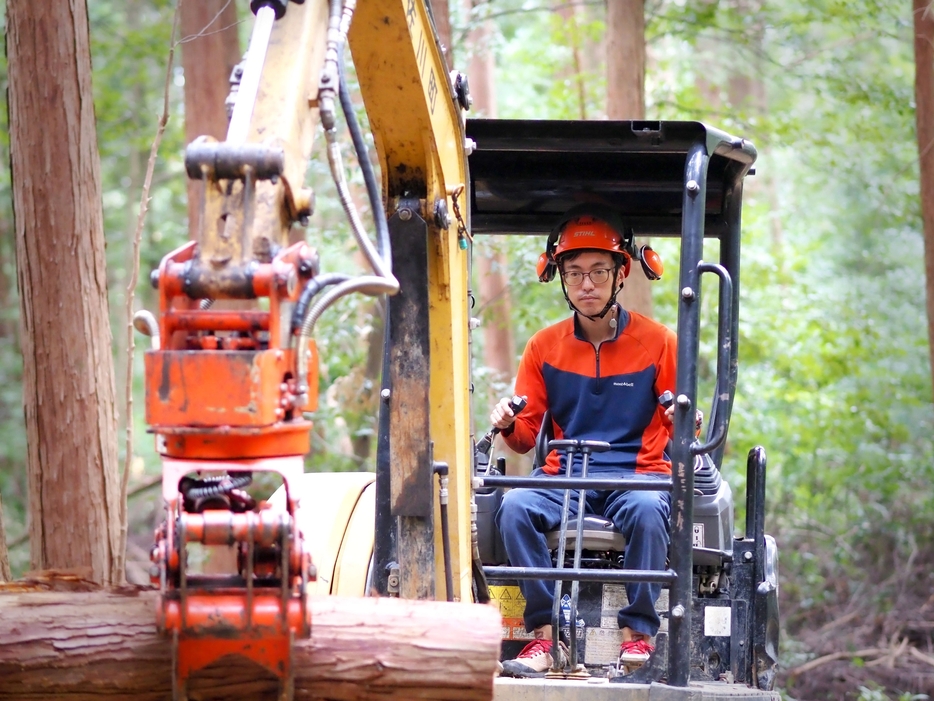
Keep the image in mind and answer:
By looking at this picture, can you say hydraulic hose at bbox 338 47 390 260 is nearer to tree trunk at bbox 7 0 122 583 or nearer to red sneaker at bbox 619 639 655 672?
red sneaker at bbox 619 639 655 672

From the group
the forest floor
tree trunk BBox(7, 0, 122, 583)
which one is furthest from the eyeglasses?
the forest floor

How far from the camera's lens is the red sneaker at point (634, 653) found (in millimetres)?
4129

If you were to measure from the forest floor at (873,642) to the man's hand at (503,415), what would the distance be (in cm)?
372

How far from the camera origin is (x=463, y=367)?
12.2 ft

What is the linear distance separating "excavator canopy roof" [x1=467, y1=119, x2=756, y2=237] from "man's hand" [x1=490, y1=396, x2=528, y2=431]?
103 cm

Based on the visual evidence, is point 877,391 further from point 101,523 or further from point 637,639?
point 101,523

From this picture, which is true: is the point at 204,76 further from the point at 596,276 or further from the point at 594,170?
the point at 596,276

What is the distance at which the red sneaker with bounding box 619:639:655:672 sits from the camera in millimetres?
4129

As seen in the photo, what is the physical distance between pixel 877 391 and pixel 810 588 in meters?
2.32

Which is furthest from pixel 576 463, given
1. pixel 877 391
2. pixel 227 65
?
pixel 877 391

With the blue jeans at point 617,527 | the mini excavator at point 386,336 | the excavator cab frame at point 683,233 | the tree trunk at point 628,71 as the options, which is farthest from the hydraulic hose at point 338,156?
the tree trunk at point 628,71

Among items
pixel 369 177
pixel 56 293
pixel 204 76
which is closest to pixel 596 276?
pixel 369 177

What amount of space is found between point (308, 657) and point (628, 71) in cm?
672

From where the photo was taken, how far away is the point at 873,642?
8320 mm
